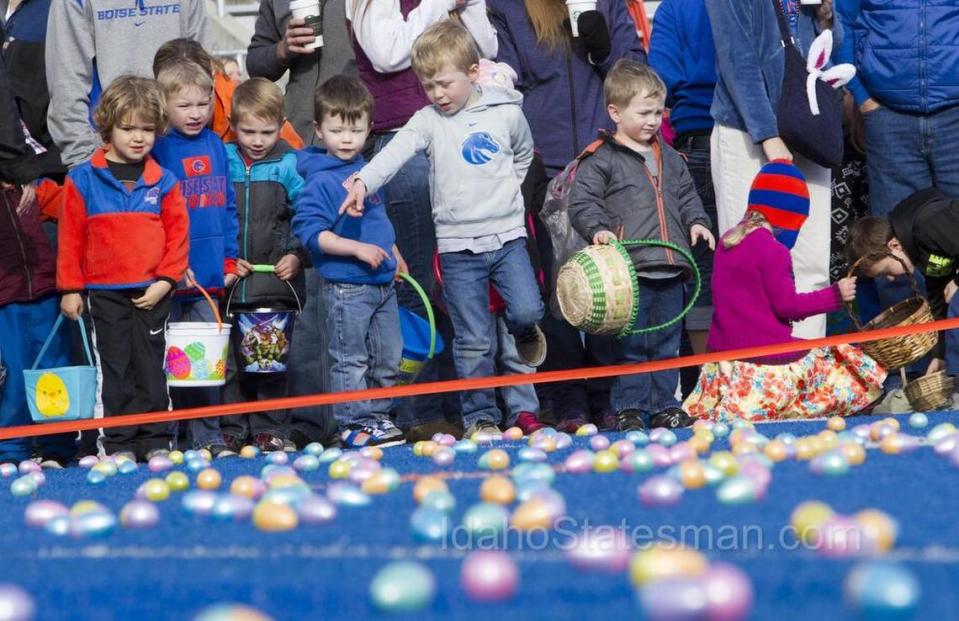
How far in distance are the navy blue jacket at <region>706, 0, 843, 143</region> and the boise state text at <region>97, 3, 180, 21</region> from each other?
103 inches

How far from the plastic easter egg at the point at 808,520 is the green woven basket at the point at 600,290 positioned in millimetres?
2832

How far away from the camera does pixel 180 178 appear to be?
627 centimetres

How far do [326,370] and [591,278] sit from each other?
162 centimetres

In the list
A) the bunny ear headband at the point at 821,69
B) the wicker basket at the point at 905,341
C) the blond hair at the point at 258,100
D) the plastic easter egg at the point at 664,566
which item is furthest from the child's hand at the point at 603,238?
the plastic easter egg at the point at 664,566

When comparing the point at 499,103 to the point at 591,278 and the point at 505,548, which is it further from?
the point at 505,548

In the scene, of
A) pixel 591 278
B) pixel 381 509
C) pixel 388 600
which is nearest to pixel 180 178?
pixel 591 278

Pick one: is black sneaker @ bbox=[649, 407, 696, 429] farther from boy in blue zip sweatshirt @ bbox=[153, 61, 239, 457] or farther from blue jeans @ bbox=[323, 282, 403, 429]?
boy in blue zip sweatshirt @ bbox=[153, 61, 239, 457]

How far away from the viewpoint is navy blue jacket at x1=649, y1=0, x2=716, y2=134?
22.9 feet

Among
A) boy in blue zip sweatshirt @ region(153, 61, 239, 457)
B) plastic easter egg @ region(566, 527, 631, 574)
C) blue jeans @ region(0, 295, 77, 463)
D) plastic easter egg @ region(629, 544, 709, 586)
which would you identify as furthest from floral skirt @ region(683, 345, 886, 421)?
plastic easter egg @ region(629, 544, 709, 586)

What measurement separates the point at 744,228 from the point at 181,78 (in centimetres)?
263

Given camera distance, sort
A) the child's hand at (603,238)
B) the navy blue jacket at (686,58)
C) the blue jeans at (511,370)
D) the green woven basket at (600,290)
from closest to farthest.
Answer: the green woven basket at (600,290)
the child's hand at (603,238)
the blue jeans at (511,370)
the navy blue jacket at (686,58)

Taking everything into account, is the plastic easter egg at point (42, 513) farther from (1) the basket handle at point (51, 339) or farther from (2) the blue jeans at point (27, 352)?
(2) the blue jeans at point (27, 352)

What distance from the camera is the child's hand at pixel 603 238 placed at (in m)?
6.05

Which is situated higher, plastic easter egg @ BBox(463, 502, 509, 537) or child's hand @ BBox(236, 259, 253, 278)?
child's hand @ BBox(236, 259, 253, 278)
